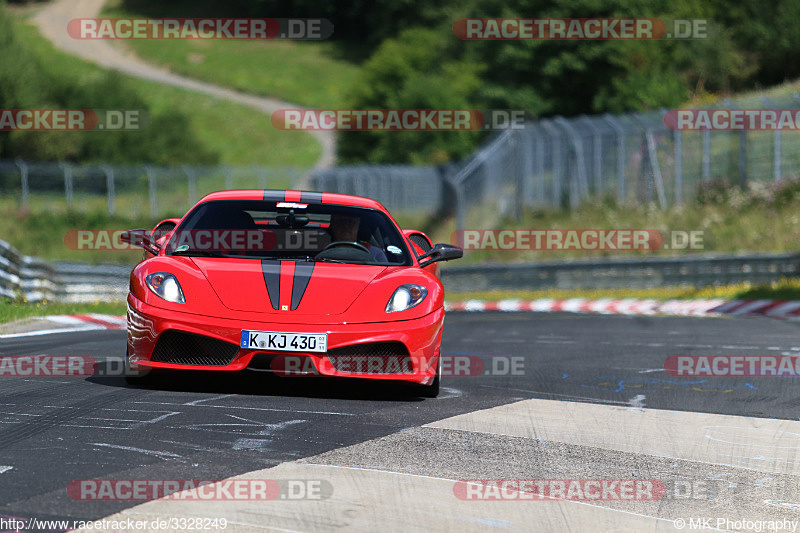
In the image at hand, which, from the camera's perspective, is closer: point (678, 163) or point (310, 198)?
point (310, 198)

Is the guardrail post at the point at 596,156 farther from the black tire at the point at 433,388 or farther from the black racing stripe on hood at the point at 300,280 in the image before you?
the black racing stripe on hood at the point at 300,280

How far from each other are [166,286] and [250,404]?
3.30 ft

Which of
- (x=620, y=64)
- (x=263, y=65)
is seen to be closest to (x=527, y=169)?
(x=620, y=64)

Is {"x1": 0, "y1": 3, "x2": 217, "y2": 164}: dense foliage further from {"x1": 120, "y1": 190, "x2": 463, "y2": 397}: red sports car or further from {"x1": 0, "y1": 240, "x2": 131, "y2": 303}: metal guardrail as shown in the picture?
{"x1": 120, "y1": 190, "x2": 463, "y2": 397}: red sports car

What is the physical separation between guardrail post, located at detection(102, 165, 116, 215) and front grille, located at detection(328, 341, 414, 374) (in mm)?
31459

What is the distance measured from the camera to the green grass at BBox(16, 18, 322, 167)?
73.2m

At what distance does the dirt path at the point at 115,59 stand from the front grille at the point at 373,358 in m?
64.7

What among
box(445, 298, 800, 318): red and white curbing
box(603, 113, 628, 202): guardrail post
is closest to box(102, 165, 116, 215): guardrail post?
box(603, 113, 628, 202): guardrail post

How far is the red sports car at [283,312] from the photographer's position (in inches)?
288

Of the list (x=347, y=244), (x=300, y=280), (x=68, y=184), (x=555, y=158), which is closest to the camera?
(x=300, y=280)

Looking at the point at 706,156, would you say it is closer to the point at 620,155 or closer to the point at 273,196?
the point at 620,155

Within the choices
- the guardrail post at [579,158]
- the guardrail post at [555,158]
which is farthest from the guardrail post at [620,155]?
the guardrail post at [555,158]

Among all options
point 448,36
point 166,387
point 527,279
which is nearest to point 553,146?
point 527,279

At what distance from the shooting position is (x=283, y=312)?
7.41 m
